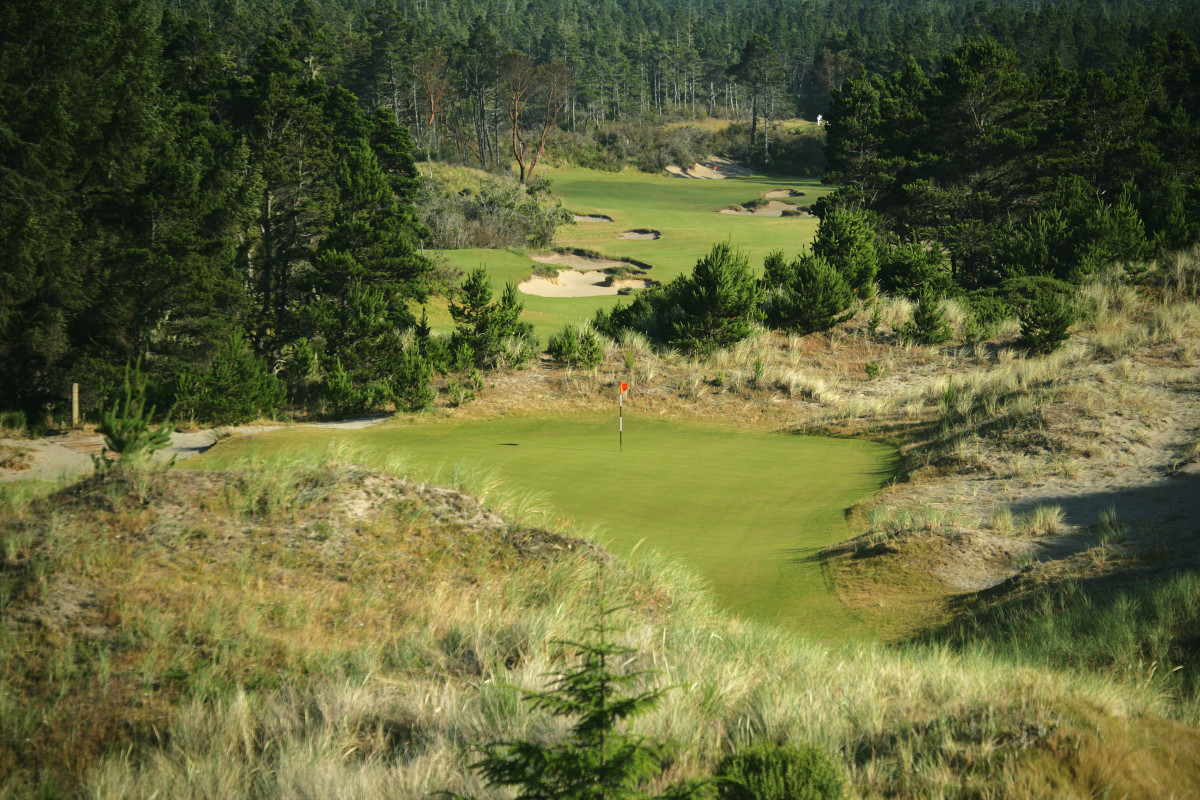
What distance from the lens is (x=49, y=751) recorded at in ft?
13.6

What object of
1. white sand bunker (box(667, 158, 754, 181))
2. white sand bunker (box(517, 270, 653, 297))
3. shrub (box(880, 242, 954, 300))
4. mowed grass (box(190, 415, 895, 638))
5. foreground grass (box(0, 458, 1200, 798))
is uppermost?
white sand bunker (box(667, 158, 754, 181))

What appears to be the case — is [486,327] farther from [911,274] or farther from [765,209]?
[765,209]

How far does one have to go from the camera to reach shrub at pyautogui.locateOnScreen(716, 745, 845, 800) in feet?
11.6

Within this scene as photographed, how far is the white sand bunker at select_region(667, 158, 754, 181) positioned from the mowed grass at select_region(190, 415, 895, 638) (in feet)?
255

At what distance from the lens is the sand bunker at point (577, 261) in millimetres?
44469

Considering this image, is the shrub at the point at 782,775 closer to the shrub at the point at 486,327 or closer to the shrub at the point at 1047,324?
the shrub at the point at 486,327

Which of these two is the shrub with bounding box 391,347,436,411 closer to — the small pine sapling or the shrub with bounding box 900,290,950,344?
the shrub with bounding box 900,290,950,344

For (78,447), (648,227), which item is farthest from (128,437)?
(648,227)

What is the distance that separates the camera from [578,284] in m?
41.4

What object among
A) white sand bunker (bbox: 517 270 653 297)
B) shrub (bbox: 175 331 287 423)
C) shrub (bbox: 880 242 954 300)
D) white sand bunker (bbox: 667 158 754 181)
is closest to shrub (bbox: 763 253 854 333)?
shrub (bbox: 880 242 954 300)

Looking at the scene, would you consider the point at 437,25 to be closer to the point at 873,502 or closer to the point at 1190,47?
the point at 1190,47

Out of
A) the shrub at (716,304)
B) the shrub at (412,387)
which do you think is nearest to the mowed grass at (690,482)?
the shrub at (412,387)

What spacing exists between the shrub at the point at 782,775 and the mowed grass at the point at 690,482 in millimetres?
3465

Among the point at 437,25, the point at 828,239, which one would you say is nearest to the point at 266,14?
the point at 437,25
